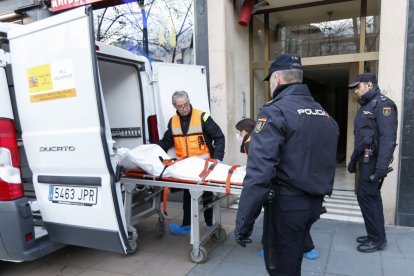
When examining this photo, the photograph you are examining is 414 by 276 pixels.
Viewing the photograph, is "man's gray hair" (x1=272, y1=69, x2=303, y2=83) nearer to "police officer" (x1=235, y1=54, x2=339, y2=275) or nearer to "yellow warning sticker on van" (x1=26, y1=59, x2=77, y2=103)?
"police officer" (x1=235, y1=54, x2=339, y2=275)

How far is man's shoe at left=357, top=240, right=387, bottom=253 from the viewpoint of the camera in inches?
142

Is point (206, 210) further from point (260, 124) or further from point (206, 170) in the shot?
point (260, 124)

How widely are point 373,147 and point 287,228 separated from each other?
6.53 feet

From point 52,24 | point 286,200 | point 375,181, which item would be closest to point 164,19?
point 52,24

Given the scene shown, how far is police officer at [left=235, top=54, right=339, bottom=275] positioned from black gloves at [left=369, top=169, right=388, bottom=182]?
151 cm

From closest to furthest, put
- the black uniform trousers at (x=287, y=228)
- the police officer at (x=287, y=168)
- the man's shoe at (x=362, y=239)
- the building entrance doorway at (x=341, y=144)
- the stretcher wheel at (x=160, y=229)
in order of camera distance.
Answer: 1. the police officer at (x=287, y=168)
2. the black uniform trousers at (x=287, y=228)
3. the man's shoe at (x=362, y=239)
4. the stretcher wheel at (x=160, y=229)
5. the building entrance doorway at (x=341, y=144)

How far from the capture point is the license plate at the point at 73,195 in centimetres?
284

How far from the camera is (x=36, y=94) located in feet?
9.39

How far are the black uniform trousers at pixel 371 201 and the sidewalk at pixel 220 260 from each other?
247mm

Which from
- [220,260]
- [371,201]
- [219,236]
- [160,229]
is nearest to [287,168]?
[220,260]

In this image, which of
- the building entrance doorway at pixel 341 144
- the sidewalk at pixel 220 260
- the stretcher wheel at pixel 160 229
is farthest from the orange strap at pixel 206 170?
the building entrance doorway at pixel 341 144

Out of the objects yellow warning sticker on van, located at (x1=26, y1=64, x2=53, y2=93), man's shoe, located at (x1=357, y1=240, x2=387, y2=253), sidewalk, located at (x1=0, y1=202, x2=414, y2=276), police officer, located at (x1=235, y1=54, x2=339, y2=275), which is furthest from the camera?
man's shoe, located at (x1=357, y1=240, x2=387, y2=253)

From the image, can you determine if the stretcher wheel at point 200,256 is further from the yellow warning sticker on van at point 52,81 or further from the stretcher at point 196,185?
the yellow warning sticker on van at point 52,81

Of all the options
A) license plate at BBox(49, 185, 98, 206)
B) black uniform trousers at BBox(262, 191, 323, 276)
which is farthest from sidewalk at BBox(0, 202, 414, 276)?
black uniform trousers at BBox(262, 191, 323, 276)
